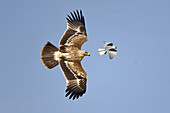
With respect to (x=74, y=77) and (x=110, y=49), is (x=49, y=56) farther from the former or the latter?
(x=110, y=49)

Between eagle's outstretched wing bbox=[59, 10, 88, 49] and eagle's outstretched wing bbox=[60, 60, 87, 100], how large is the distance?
3.05ft

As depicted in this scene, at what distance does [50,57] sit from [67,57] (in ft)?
2.35

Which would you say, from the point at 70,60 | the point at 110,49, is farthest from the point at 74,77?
the point at 110,49

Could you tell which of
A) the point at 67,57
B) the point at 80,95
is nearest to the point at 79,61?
the point at 67,57

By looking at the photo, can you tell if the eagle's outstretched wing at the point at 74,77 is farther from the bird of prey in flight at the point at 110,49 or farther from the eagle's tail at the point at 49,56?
the bird of prey in flight at the point at 110,49

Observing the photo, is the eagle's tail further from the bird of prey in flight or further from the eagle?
the bird of prey in flight

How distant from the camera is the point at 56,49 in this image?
45.2 ft

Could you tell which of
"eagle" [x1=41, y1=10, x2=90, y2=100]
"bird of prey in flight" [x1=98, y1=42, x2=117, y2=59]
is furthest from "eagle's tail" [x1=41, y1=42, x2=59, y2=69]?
"bird of prey in flight" [x1=98, y1=42, x2=117, y2=59]

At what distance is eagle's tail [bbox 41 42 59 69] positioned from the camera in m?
13.7

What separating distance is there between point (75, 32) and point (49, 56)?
73.6 inches

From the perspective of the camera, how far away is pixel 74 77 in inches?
537

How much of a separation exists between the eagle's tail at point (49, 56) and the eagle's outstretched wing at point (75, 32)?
1.73ft

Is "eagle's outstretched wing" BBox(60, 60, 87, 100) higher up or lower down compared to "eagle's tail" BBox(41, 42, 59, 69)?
lower down

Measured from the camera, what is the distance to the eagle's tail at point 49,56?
13.7 meters
